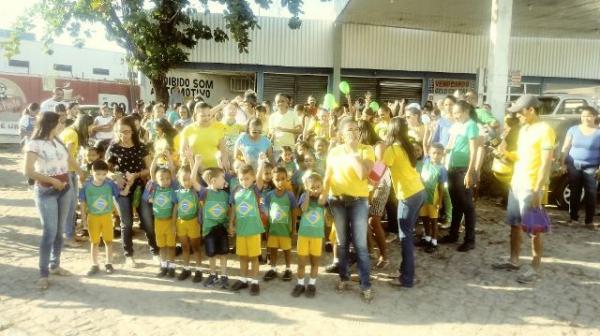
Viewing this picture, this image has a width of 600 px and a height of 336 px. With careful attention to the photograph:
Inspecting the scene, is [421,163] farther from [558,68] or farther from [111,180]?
[558,68]

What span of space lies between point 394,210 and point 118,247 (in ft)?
12.3

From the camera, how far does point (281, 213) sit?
5258 mm

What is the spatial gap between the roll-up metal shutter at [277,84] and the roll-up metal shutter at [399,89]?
3.71 metres

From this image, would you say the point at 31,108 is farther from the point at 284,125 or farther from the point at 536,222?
the point at 536,222

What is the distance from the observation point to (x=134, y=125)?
5816 mm

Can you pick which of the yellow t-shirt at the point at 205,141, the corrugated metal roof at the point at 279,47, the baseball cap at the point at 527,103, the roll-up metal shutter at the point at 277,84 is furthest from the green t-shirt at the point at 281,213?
the roll-up metal shutter at the point at 277,84

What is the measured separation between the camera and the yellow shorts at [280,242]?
5.34 m

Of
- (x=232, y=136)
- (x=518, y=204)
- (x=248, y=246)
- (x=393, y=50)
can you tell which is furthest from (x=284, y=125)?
(x=393, y=50)

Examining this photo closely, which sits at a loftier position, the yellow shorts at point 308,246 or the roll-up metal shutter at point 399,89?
the roll-up metal shutter at point 399,89

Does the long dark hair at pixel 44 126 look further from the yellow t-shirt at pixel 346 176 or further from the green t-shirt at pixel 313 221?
the yellow t-shirt at pixel 346 176

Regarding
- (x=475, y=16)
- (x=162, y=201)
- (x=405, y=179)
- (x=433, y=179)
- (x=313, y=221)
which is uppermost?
Result: (x=475, y=16)

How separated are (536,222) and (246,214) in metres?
3.02

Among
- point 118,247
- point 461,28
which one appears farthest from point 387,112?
point 461,28

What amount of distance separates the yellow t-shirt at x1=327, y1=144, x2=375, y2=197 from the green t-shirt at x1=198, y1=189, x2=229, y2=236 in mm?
1206
